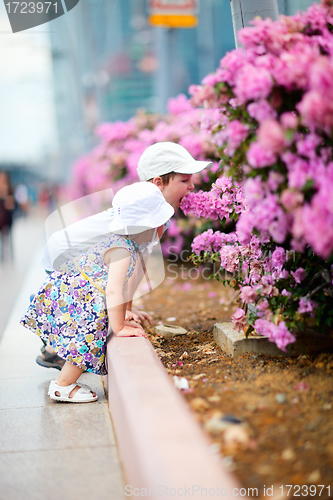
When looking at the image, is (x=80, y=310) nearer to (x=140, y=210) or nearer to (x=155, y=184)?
(x=140, y=210)

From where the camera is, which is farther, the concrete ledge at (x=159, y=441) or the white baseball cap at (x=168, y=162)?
the white baseball cap at (x=168, y=162)

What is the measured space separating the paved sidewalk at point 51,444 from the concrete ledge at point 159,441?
0.12 metres

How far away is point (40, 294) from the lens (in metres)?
2.80

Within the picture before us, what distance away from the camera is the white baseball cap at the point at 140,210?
8.60ft

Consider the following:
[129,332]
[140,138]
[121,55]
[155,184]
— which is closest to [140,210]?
[155,184]

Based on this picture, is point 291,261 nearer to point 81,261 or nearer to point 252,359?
point 252,359

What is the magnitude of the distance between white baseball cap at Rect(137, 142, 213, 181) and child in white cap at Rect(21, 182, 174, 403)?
31 centimetres

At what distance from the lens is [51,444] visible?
2184mm

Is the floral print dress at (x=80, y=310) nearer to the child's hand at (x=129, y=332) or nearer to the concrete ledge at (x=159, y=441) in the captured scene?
the child's hand at (x=129, y=332)

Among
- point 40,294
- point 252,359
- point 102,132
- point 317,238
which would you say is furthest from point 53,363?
point 102,132

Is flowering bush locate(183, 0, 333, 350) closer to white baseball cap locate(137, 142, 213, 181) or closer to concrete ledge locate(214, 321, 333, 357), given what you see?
concrete ledge locate(214, 321, 333, 357)

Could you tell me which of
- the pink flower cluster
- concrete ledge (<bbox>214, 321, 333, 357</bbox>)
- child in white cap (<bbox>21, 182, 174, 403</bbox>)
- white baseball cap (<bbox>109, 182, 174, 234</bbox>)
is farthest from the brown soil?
the pink flower cluster

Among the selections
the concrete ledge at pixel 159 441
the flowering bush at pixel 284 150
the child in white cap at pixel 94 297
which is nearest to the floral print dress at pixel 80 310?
the child in white cap at pixel 94 297

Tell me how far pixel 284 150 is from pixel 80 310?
5.03ft
